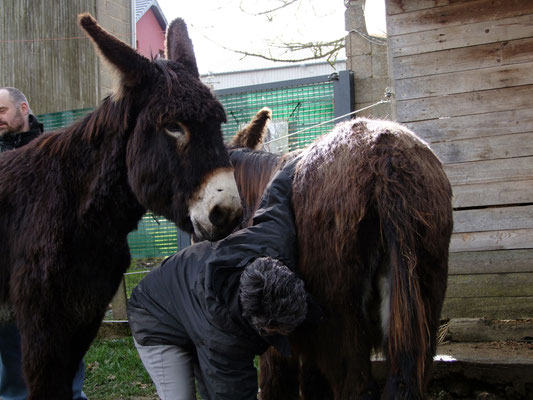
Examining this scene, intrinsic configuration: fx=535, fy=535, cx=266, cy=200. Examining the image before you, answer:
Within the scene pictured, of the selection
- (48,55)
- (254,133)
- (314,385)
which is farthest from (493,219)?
(48,55)

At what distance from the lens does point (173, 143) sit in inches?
103

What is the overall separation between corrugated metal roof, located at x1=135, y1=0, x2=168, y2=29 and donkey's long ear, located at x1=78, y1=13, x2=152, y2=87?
54.6ft

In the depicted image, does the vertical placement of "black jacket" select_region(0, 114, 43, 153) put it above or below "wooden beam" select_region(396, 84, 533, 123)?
below

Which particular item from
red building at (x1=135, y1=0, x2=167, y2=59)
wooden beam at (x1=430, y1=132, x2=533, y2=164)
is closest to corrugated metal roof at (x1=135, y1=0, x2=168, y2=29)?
red building at (x1=135, y1=0, x2=167, y2=59)

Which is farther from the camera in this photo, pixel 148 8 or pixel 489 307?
pixel 148 8

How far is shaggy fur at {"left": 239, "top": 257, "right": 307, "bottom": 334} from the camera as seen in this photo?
2.08 m

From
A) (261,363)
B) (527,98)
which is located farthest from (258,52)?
(261,363)

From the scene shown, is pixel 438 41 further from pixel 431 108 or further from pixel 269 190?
pixel 269 190

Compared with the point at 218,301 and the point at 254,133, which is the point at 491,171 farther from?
the point at 218,301

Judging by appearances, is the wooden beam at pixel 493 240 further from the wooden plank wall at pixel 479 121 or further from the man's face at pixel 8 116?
the man's face at pixel 8 116

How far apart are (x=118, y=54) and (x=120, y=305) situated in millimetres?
4631

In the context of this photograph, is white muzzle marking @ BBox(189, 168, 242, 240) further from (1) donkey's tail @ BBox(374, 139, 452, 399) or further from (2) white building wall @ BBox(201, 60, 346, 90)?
(2) white building wall @ BBox(201, 60, 346, 90)

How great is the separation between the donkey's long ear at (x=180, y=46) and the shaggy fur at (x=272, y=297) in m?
1.33

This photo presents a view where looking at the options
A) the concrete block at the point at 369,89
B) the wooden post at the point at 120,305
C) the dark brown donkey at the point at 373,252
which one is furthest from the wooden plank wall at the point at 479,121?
the wooden post at the point at 120,305
